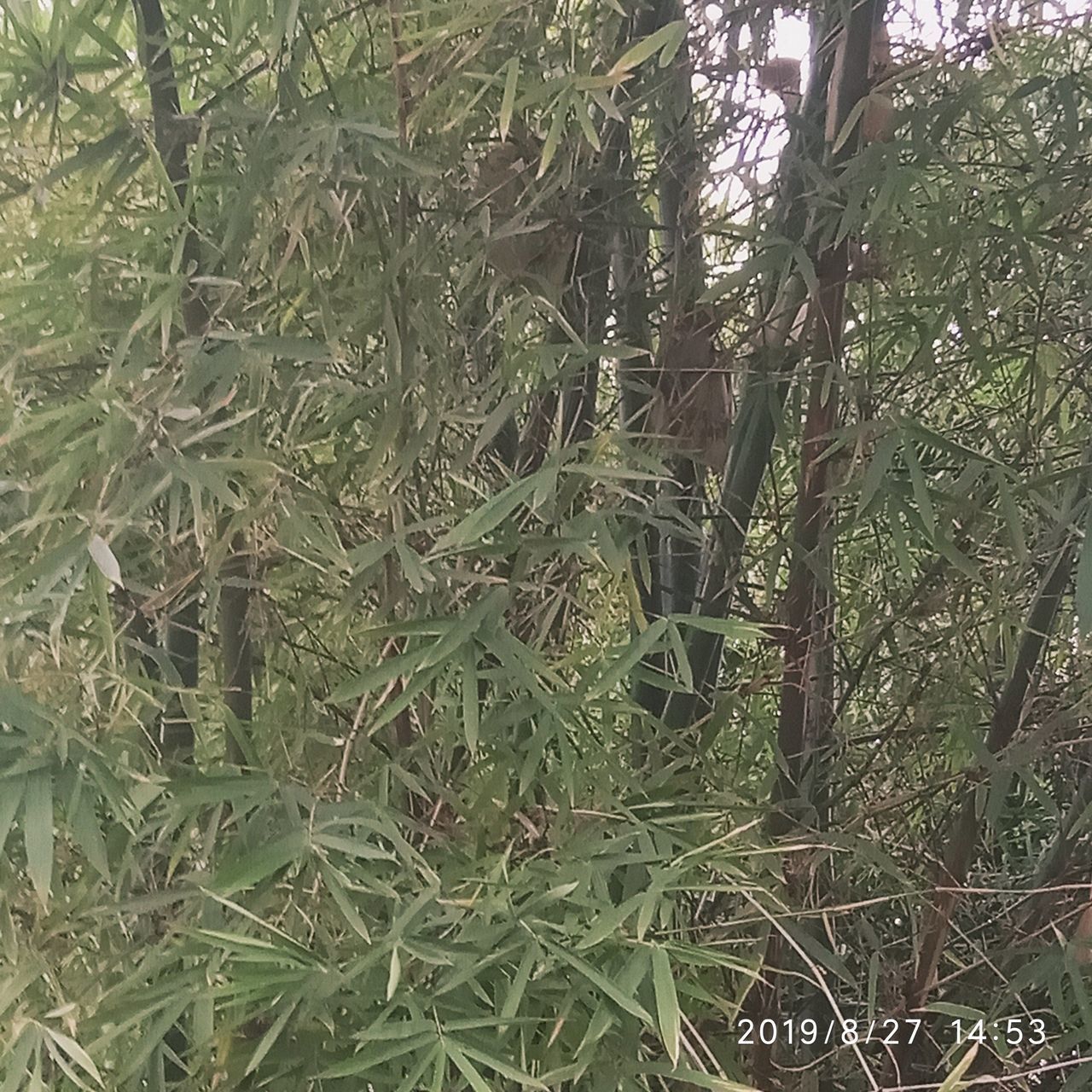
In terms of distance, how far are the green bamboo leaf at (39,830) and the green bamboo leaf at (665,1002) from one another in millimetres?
305

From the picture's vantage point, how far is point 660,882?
0.64m

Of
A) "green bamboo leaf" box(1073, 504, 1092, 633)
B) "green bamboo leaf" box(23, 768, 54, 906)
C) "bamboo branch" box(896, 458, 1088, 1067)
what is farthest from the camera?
"bamboo branch" box(896, 458, 1088, 1067)

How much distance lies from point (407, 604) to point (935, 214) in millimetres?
455

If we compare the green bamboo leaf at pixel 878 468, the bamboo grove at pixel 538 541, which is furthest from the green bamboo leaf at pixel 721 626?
the green bamboo leaf at pixel 878 468

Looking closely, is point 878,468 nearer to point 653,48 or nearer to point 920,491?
point 920,491

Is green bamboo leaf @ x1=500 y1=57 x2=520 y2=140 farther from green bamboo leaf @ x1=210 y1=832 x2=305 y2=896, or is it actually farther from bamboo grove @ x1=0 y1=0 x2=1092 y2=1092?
green bamboo leaf @ x1=210 y1=832 x2=305 y2=896

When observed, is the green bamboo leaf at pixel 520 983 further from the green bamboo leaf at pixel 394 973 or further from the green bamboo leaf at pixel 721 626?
the green bamboo leaf at pixel 721 626

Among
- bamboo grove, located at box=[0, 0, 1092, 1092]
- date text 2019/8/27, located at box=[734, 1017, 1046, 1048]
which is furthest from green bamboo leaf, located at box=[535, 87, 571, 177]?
date text 2019/8/27, located at box=[734, 1017, 1046, 1048]

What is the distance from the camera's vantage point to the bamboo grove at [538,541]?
25.0 inches

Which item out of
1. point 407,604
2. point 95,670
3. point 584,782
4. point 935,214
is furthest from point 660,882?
point 935,214

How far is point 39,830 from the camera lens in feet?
1.81

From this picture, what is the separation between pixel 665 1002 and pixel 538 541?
27 centimetres

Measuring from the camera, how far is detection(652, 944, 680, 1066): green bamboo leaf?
1.85ft

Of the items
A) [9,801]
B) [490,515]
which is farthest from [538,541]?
[9,801]
